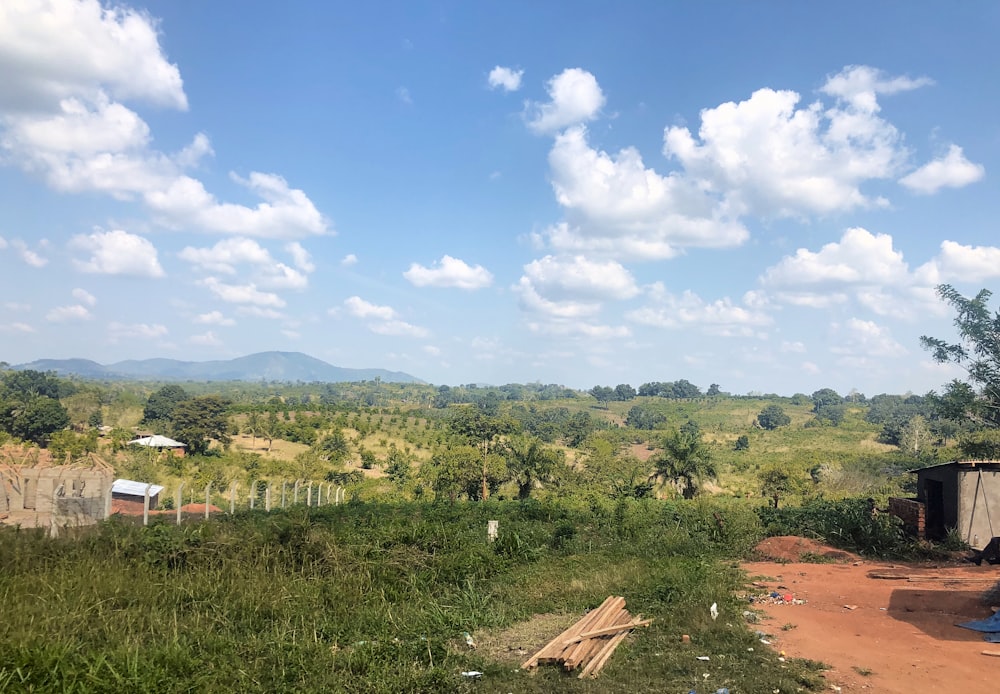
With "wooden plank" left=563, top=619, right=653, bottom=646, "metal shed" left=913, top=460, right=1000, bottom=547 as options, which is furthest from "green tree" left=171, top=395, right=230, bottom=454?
"metal shed" left=913, top=460, right=1000, bottom=547

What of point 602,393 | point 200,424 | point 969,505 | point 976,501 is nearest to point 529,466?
point 969,505

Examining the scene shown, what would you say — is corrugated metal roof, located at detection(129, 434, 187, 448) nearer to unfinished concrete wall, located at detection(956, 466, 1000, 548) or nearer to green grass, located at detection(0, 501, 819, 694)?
green grass, located at detection(0, 501, 819, 694)

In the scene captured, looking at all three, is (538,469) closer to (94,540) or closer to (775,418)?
(94,540)

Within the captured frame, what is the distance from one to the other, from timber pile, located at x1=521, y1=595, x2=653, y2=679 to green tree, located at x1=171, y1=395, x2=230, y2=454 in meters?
45.9

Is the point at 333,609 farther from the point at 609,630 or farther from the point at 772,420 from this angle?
the point at 772,420

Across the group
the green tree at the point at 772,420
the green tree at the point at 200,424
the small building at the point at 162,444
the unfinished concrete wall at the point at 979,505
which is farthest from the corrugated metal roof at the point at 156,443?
the green tree at the point at 772,420

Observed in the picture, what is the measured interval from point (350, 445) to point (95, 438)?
1765 centimetres

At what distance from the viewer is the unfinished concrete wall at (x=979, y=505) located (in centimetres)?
1410

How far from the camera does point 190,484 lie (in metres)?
32.9

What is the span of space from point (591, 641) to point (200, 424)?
50.9 metres

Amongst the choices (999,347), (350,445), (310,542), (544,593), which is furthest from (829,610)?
(350,445)

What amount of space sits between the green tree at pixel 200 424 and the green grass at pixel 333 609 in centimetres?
4090

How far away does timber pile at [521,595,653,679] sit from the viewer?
6629 mm

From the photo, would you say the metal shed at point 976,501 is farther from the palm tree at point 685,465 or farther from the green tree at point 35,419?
the green tree at point 35,419
